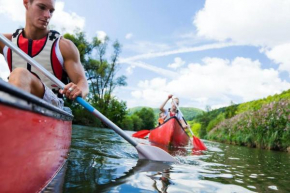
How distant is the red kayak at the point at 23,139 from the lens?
2.86ft

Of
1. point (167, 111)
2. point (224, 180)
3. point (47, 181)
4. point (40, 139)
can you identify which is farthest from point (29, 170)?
point (167, 111)

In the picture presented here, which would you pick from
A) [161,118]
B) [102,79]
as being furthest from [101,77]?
[161,118]

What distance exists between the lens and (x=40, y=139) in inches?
50.7

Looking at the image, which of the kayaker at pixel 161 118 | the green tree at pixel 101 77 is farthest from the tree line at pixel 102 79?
the kayaker at pixel 161 118

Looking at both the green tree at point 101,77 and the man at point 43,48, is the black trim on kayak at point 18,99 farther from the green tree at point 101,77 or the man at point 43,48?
the green tree at point 101,77

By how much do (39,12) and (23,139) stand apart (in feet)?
5.00

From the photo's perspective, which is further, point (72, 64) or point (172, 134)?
point (172, 134)

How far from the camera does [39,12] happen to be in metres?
2.21

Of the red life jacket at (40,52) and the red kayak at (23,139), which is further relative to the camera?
the red life jacket at (40,52)

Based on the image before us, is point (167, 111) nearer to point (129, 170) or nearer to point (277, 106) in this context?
point (277, 106)

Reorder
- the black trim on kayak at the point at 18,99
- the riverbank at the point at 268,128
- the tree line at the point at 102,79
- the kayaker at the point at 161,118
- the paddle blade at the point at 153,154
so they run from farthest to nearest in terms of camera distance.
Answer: the tree line at the point at 102,79 < the kayaker at the point at 161,118 < the riverbank at the point at 268,128 < the paddle blade at the point at 153,154 < the black trim on kayak at the point at 18,99

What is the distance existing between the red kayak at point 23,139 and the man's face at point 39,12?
111cm

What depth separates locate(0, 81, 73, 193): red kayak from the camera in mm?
871

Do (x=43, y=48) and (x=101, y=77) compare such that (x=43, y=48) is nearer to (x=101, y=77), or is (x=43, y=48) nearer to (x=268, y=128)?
(x=268, y=128)
